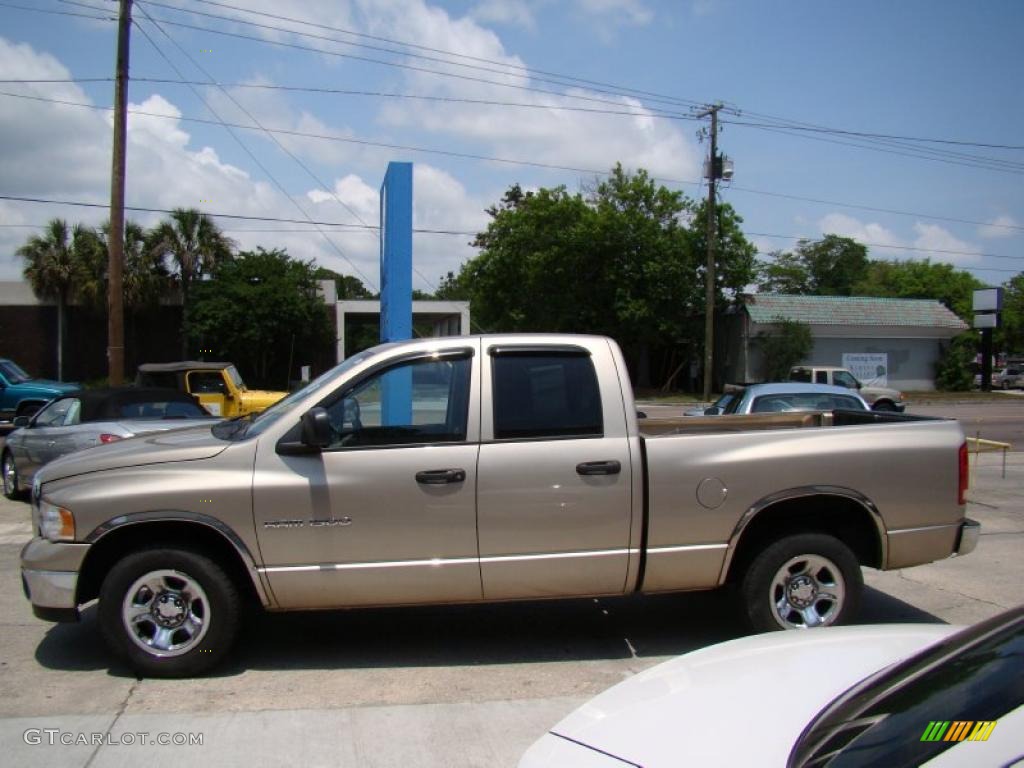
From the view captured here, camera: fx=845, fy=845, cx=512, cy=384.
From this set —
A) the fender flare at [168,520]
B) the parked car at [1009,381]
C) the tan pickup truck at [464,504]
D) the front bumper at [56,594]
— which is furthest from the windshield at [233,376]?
the parked car at [1009,381]

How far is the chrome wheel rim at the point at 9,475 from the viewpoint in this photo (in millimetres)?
11242

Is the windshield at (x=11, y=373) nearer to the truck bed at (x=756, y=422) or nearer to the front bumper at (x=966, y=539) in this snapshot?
the truck bed at (x=756, y=422)

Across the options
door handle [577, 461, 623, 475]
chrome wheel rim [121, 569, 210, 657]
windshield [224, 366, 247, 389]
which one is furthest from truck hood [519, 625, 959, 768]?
windshield [224, 366, 247, 389]

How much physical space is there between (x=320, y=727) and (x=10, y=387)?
699 inches

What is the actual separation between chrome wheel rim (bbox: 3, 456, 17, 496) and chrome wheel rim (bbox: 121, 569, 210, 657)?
7.68 meters

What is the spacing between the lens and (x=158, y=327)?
3747 cm

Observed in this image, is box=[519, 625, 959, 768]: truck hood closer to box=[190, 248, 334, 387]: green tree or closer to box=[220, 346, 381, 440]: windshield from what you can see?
box=[220, 346, 381, 440]: windshield

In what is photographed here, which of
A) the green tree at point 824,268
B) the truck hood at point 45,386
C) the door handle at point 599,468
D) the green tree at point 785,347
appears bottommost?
the truck hood at point 45,386

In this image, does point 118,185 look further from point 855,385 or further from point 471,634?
point 855,385

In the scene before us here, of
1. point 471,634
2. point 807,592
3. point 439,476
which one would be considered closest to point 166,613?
point 439,476

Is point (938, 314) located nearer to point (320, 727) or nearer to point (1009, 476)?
point (1009, 476)

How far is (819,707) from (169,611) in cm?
371

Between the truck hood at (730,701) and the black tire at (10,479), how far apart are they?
10820 millimetres

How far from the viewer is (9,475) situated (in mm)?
11547
